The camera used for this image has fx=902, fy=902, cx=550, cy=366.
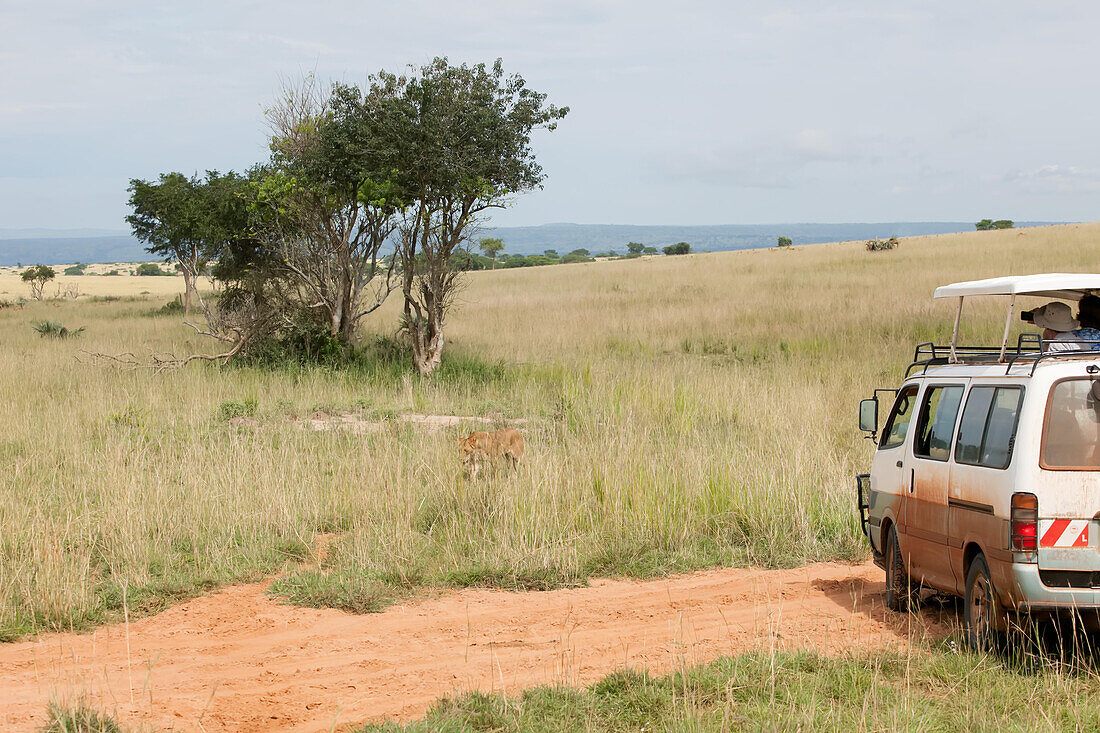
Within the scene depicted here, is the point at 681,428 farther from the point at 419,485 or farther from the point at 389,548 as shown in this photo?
the point at 389,548

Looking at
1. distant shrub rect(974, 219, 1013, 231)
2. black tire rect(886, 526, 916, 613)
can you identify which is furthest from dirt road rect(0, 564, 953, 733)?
distant shrub rect(974, 219, 1013, 231)

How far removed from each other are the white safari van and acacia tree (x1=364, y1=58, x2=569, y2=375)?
36.1ft

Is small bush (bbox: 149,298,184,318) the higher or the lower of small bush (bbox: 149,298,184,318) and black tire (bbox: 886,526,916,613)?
the higher

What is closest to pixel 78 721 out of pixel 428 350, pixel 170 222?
pixel 428 350

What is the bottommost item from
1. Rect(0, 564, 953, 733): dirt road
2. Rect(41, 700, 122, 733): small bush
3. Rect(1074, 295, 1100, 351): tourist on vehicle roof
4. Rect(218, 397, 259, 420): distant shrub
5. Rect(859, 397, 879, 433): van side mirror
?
Rect(0, 564, 953, 733): dirt road

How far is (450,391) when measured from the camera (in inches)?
604

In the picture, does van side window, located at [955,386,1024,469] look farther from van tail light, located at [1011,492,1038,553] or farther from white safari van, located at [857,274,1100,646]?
van tail light, located at [1011,492,1038,553]

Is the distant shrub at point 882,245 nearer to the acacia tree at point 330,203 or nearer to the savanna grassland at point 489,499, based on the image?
the savanna grassland at point 489,499

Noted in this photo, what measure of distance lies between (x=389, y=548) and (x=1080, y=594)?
16.1 ft

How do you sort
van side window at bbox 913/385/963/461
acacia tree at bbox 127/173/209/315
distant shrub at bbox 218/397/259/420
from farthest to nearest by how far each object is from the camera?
acacia tree at bbox 127/173/209/315
distant shrub at bbox 218/397/259/420
van side window at bbox 913/385/963/461

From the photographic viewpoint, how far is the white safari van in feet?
15.0

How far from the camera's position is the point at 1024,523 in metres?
4.57

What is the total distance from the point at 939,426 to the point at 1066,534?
1.28 metres

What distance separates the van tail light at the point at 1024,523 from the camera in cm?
455
